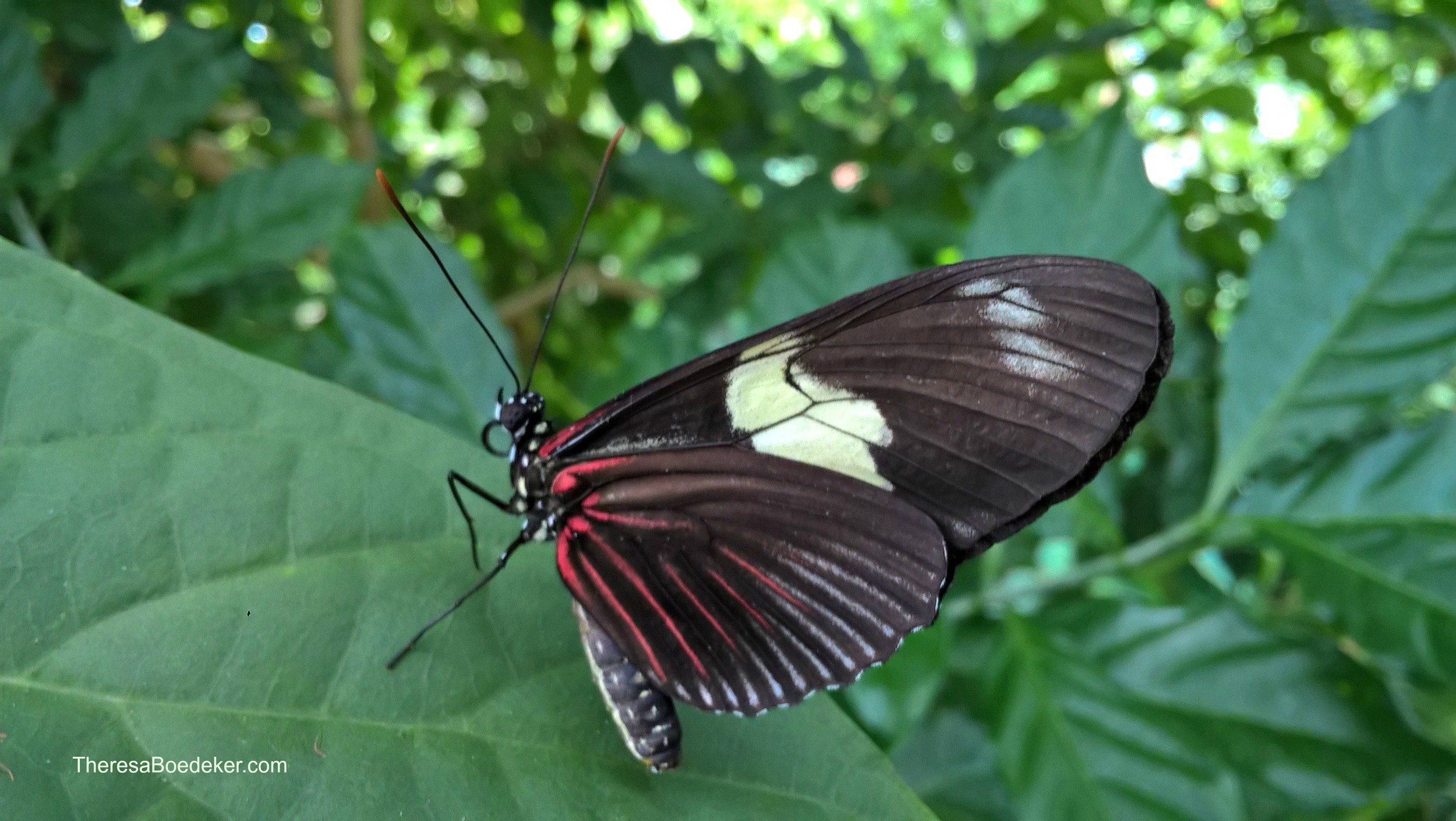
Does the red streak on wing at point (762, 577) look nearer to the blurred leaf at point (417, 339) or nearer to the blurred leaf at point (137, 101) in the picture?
the blurred leaf at point (417, 339)

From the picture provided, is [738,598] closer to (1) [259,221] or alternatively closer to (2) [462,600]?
(2) [462,600]

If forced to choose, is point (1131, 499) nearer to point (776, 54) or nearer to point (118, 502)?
point (118, 502)

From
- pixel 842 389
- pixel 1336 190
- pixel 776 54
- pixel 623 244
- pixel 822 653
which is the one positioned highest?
pixel 1336 190

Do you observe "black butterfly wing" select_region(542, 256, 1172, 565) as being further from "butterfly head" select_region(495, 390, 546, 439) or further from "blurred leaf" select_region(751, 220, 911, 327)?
"blurred leaf" select_region(751, 220, 911, 327)

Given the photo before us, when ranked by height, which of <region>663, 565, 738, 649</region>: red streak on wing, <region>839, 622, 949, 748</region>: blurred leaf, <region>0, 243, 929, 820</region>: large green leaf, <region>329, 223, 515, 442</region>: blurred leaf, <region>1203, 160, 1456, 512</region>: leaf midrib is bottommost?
<region>329, 223, 515, 442</region>: blurred leaf

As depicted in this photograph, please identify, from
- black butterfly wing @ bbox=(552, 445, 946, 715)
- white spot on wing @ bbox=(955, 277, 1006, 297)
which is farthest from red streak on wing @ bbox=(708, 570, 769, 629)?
white spot on wing @ bbox=(955, 277, 1006, 297)

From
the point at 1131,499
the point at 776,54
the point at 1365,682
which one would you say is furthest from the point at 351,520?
the point at 776,54

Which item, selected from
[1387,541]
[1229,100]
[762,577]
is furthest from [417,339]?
[1229,100]
